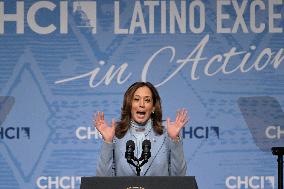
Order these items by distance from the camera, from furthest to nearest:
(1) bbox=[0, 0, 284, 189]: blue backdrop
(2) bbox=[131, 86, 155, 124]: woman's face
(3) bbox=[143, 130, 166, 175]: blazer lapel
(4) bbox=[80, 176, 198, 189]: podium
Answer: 1. (1) bbox=[0, 0, 284, 189]: blue backdrop
2. (2) bbox=[131, 86, 155, 124]: woman's face
3. (3) bbox=[143, 130, 166, 175]: blazer lapel
4. (4) bbox=[80, 176, 198, 189]: podium

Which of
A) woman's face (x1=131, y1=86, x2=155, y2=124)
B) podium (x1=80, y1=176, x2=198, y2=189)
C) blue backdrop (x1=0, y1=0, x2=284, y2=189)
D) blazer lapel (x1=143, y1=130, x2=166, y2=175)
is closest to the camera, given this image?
podium (x1=80, y1=176, x2=198, y2=189)

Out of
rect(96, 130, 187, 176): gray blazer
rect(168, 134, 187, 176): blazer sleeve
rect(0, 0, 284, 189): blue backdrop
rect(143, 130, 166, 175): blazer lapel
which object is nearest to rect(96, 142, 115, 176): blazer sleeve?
rect(96, 130, 187, 176): gray blazer

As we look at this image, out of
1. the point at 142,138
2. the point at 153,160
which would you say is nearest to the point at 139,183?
the point at 153,160

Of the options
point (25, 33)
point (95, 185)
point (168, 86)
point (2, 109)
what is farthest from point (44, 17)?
point (95, 185)

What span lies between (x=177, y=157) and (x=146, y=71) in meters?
1.46

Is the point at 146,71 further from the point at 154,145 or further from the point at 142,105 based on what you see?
the point at 154,145

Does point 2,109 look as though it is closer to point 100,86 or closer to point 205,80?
point 100,86

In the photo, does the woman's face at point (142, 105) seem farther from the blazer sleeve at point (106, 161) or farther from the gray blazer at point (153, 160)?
the blazer sleeve at point (106, 161)

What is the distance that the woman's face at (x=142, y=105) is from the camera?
9.32 feet

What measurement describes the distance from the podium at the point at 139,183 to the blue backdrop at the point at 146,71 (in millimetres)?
1917

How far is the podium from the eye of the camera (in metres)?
2.13

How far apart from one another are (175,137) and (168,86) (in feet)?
4.51

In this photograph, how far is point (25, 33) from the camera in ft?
13.4

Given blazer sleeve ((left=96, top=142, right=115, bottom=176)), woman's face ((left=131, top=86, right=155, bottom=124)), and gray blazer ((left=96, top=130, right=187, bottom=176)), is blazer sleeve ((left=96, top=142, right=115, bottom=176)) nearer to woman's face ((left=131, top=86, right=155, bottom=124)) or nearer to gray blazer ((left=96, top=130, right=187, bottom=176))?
gray blazer ((left=96, top=130, right=187, bottom=176))
